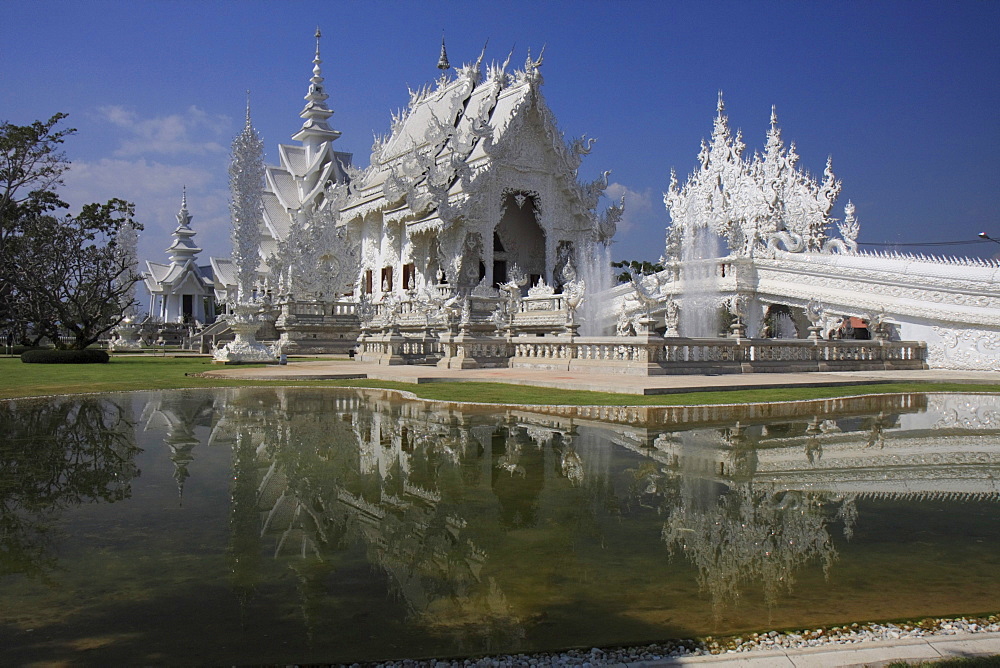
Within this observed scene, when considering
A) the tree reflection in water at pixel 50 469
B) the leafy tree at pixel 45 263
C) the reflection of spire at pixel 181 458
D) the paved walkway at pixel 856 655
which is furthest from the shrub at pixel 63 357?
the paved walkway at pixel 856 655

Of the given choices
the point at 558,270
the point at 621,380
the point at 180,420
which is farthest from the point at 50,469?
the point at 558,270

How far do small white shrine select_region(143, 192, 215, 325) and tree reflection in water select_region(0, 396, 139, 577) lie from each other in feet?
174

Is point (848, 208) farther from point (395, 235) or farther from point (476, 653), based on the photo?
point (476, 653)

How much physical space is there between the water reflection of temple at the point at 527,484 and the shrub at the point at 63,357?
52.1 ft

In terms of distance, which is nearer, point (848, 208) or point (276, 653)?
point (276, 653)

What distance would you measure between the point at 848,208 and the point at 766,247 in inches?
319

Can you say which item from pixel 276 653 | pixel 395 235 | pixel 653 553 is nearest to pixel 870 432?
pixel 653 553

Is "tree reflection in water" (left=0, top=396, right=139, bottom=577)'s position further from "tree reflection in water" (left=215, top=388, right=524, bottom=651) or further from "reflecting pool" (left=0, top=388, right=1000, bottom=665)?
"tree reflection in water" (left=215, top=388, right=524, bottom=651)

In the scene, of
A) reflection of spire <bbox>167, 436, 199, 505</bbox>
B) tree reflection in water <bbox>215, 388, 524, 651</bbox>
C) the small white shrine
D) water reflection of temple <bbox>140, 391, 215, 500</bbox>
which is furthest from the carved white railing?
the small white shrine

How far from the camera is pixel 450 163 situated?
91.1 ft

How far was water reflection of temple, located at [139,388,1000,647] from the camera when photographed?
3.35 metres

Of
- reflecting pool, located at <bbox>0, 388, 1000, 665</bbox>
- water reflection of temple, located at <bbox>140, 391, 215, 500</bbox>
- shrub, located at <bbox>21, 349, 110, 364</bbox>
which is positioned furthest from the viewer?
shrub, located at <bbox>21, 349, 110, 364</bbox>

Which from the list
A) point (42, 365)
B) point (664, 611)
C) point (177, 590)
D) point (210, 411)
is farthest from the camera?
point (42, 365)

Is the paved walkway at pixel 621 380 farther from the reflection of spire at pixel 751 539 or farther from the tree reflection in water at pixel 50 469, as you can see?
the reflection of spire at pixel 751 539
